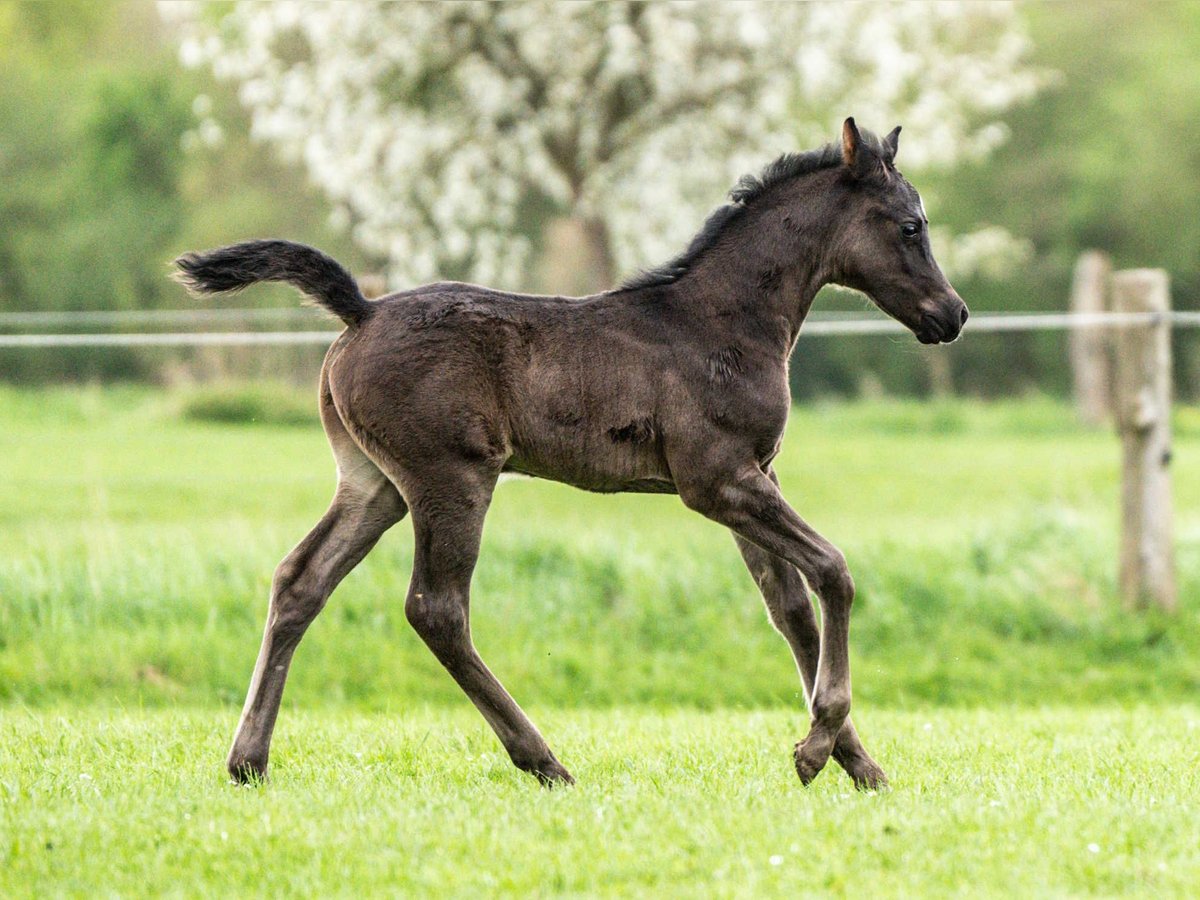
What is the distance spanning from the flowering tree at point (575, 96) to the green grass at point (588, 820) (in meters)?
13.3

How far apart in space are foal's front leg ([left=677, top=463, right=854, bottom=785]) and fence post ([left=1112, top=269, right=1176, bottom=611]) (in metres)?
4.51

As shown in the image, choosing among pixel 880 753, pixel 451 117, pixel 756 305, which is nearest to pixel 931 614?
pixel 880 753

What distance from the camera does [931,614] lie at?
353 inches

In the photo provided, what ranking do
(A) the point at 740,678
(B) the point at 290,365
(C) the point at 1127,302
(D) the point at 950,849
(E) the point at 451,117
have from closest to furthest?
(D) the point at 950,849 < (A) the point at 740,678 < (C) the point at 1127,302 < (E) the point at 451,117 < (B) the point at 290,365

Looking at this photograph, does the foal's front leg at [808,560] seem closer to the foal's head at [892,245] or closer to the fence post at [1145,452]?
the foal's head at [892,245]

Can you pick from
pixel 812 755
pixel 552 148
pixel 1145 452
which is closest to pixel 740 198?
pixel 812 755

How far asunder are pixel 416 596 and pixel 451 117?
14.7 meters

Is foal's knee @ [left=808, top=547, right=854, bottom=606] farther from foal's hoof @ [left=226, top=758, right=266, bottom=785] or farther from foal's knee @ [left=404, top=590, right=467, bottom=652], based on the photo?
foal's hoof @ [left=226, top=758, right=266, bottom=785]

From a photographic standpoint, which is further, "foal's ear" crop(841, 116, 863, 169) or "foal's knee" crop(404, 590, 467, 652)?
"foal's ear" crop(841, 116, 863, 169)

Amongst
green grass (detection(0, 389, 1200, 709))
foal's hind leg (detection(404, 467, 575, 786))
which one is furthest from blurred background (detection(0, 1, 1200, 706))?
foal's hind leg (detection(404, 467, 575, 786))

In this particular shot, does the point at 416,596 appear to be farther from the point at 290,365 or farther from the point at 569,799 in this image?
the point at 290,365

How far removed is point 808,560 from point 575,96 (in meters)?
14.2

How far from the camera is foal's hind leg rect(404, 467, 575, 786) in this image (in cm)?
488

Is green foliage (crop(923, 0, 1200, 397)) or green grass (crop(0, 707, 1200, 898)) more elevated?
green foliage (crop(923, 0, 1200, 397))
